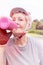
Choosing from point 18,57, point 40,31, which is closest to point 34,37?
point 40,31

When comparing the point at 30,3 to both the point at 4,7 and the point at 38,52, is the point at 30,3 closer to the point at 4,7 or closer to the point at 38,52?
the point at 4,7

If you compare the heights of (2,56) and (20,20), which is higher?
(20,20)

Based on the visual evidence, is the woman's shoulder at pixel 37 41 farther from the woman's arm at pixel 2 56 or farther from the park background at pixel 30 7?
the woman's arm at pixel 2 56

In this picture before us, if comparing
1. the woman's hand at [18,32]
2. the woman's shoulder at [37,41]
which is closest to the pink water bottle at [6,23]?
the woman's hand at [18,32]

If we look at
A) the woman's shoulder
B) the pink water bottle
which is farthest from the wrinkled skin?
the woman's shoulder

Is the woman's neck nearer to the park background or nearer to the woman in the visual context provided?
the woman

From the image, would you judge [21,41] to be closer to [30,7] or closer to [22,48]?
[22,48]

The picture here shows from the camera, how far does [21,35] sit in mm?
770

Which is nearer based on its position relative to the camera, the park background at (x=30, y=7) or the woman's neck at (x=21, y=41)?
the woman's neck at (x=21, y=41)

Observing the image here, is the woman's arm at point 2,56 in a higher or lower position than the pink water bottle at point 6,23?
lower

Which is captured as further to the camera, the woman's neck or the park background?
the park background

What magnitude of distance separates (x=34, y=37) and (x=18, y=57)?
0.56ft

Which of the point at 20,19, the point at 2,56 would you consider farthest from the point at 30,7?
the point at 2,56

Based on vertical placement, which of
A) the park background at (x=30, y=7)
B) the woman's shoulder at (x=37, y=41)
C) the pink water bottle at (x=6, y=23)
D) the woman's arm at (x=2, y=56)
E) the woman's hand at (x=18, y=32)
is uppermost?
the park background at (x=30, y=7)
